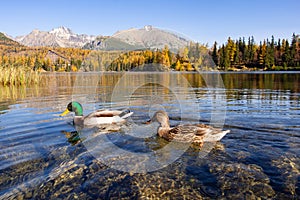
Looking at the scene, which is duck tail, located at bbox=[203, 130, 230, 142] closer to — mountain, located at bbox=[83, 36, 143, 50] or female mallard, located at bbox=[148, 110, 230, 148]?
female mallard, located at bbox=[148, 110, 230, 148]

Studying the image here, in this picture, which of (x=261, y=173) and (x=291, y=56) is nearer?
(x=261, y=173)

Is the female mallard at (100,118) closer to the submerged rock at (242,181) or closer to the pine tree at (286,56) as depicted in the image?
the submerged rock at (242,181)

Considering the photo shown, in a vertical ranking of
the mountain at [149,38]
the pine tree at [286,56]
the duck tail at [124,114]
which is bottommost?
the duck tail at [124,114]

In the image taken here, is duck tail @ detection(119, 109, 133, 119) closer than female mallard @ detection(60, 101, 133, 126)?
No

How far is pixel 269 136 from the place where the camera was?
30.3 ft

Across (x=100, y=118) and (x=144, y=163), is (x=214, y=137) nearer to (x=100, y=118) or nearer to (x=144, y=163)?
(x=144, y=163)

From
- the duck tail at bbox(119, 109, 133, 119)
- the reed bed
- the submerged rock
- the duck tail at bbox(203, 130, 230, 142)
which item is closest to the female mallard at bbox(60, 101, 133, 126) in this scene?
the duck tail at bbox(119, 109, 133, 119)

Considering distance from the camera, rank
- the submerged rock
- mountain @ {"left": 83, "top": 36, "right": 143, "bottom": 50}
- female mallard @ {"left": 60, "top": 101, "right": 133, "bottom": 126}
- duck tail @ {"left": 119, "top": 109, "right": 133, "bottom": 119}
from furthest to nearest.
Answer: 1. mountain @ {"left": 83, "top": 36, "right": 143, "bottom": 50}
2. duck tail @ {"left": 119, "top": 109, "right": 133, "bottom": 119}
3. female mallard @ {"left": 60, "top": 101, "right": 133, "bottom": 126}
4. the submerged rock

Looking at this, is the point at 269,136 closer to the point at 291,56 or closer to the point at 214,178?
the point at 214,178

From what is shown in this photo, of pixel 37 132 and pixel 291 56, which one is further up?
pixel 291 56

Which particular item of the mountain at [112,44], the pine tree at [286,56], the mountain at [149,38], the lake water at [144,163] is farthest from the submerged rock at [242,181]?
the pine tree at [286,56]

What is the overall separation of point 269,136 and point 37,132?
9.33 metres

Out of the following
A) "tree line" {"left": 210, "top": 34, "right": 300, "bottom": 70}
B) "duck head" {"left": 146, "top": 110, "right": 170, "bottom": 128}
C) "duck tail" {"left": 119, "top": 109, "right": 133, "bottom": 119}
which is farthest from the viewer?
"tree line" {"left": 210, "top": 34, "right": 300, "bottom": 70}

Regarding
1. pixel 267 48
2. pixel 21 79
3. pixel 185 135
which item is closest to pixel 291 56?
pixel 267 48
